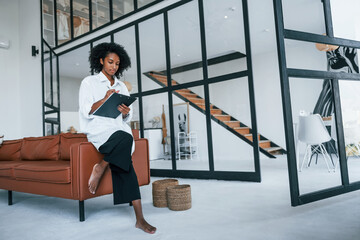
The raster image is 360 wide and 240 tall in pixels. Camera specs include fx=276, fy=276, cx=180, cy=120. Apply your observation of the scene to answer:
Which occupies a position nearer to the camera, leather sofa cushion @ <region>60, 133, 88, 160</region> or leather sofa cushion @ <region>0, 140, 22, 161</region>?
leather sofa cushion @ <region>60, 133, 88, 160</region>

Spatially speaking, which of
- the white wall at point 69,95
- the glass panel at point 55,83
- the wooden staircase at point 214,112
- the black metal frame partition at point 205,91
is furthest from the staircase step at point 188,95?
the glass panel at point 55,83

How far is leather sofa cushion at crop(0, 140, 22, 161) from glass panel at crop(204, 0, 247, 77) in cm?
284

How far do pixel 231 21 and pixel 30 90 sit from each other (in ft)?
17.4

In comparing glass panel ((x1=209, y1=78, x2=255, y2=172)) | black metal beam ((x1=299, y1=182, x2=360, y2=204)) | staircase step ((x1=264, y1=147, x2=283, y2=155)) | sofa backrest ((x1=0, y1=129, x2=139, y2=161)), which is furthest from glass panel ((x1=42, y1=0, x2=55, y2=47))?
black metal beam ((x1=299, y1=182, x2=360, y2=204))

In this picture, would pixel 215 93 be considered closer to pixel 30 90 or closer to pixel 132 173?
pixel 132 173

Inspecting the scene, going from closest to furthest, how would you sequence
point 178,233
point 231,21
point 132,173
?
point 178,233, point 132,173, point 231,21

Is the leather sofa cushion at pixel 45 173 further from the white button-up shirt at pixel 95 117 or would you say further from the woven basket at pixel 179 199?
the woven basket at pixel 179 199

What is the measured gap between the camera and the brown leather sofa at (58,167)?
220cm

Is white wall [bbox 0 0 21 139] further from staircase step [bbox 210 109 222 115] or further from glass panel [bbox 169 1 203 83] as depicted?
staircase step [bbox 210 109 222 115]

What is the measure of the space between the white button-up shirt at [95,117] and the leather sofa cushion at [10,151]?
2113 millimetres

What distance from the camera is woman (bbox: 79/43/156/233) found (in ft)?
6.59

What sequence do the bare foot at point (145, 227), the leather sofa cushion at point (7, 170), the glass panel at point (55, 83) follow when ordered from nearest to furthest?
the bare foot at point (145, 227) < the leather sofa cushion at point (7, 170) < the glass panel at point (55, 83)

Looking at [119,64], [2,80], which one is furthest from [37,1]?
A: [119,64]

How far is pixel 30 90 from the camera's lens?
6766mm
